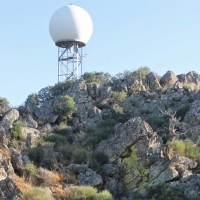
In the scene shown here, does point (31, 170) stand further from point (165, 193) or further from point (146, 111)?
point (146, 111)

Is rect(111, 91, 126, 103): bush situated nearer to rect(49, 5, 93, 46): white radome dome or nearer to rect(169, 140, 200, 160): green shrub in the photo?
rect(169, 140, 200, 160): green shrub

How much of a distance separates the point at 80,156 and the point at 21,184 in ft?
14.5

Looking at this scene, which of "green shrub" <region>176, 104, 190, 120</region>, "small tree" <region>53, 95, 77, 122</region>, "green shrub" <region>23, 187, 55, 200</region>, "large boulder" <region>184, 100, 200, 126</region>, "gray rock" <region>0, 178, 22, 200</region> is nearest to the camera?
"gray rock" <region>0, 178, 22, 200</region>

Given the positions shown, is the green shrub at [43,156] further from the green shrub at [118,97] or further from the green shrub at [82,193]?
the green shrub at [118,97]

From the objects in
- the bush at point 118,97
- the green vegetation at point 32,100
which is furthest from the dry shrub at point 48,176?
the green vegetation at point 32,100

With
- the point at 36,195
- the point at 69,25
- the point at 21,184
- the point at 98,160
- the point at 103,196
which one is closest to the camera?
the point at 36,195

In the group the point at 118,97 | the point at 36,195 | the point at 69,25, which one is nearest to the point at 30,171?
the point at 36,195

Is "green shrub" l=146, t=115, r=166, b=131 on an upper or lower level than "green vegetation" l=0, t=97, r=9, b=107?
lower

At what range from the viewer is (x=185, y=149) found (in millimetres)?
20812

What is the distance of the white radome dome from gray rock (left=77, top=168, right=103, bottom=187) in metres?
23.4

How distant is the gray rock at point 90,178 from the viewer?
63.7 feet

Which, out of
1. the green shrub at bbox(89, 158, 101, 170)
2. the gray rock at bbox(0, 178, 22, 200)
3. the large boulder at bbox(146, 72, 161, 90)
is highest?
the large boulder at bbox(146, 72, 161, 90)

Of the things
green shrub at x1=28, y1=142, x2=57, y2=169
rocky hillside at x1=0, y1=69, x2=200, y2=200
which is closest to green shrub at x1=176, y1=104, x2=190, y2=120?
rocky hillside at x1=0, y1=69, x2=200, y2=200

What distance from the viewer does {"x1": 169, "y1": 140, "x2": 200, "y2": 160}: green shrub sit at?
2048 centimetres
